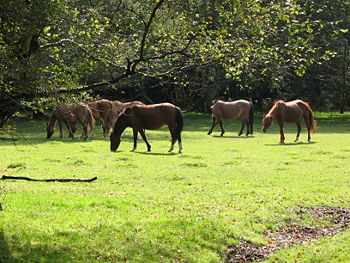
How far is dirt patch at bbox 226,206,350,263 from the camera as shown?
10047 mm

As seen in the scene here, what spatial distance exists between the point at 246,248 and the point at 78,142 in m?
19.2

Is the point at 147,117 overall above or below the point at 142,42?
below

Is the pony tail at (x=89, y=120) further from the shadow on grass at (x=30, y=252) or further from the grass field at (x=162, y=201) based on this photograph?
the shadow on grass at (x=30, y=252)

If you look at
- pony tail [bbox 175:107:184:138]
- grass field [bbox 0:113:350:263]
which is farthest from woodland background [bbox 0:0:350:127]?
pony tail [bbox 175:107:184:138]

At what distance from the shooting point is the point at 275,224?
11703 millimetres

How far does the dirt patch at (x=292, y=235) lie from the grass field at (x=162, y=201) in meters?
0.17

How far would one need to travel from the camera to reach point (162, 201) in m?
13.0

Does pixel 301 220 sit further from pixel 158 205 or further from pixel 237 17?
pixel 237 17

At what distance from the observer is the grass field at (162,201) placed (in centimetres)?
951

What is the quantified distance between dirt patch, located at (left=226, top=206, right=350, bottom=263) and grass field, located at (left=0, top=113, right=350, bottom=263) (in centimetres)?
17

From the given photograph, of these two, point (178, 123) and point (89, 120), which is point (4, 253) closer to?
point (178, 123)

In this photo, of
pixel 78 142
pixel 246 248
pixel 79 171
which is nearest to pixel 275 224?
pixel 246 248

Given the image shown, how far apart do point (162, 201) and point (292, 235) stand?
318cm

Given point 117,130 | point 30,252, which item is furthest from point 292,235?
point 117,130
